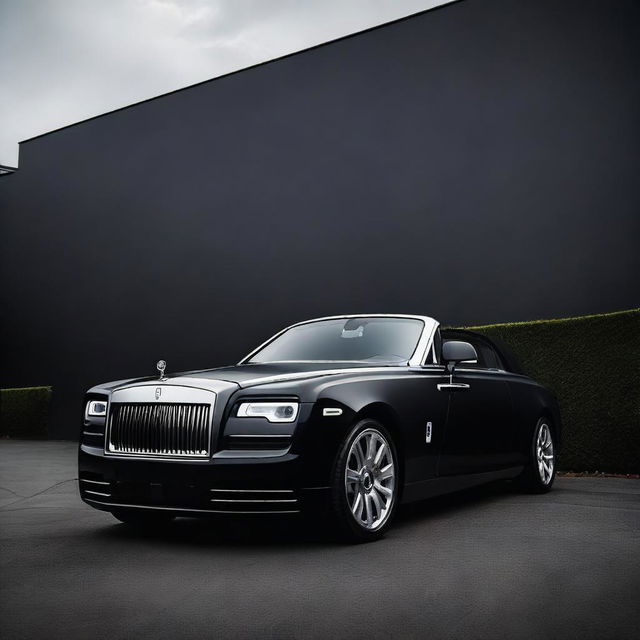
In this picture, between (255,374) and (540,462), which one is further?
(540,462)

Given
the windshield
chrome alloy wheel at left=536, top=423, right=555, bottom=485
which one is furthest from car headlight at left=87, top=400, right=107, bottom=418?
chrome alloy wheel at left=536, top=423, right=555, bottom=485

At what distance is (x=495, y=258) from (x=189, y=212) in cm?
821

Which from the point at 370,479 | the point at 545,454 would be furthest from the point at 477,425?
the point at 545,454

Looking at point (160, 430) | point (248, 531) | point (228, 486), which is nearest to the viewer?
point (228, 486)

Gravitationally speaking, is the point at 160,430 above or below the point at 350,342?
below

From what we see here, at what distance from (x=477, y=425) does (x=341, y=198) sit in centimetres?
1074

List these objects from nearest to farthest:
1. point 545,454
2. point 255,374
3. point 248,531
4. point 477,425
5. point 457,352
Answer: point 255,374 → point 248,531 → point 457,352 → point 477,425 → point 545,454

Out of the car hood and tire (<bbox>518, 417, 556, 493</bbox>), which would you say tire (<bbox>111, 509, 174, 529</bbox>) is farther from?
tire (<bbox>518, 417, 556, 493</bbox>)

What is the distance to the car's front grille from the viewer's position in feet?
17.2

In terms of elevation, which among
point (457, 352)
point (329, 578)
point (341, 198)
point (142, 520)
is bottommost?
point (142, 520)

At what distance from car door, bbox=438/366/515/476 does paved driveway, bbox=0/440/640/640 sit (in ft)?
1.40

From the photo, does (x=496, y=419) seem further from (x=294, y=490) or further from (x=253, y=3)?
(x=253, y=3)

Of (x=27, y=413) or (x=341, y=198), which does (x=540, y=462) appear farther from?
(x=27, y=413)

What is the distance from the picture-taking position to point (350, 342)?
6.82 metres
